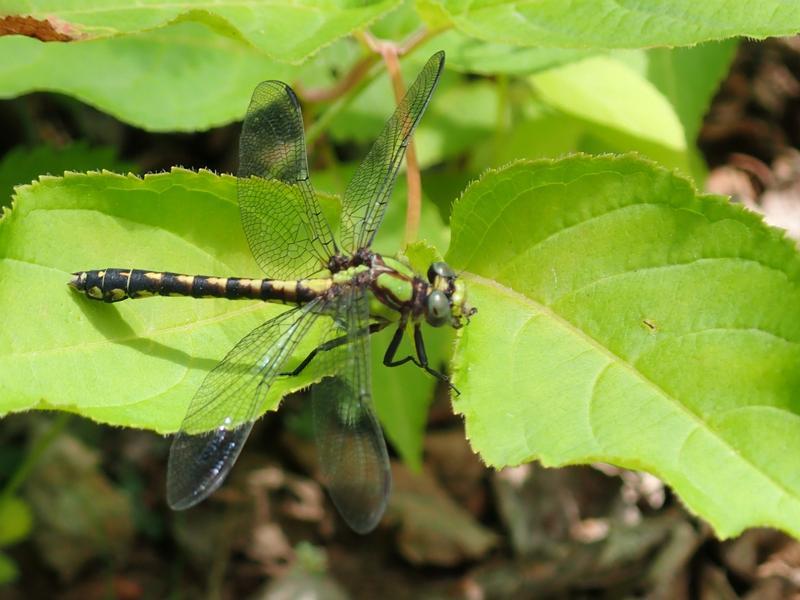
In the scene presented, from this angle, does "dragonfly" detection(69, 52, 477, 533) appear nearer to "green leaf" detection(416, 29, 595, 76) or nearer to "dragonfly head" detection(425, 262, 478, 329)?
"dragonfly head" detection(425, 262, 478, 329)

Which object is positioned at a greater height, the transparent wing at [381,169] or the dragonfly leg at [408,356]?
the transparent wing at [381,169]

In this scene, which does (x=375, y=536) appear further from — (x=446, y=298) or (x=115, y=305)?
(x=115, y=305)

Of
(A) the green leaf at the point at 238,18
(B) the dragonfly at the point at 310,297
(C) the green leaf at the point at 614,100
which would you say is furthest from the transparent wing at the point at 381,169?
(C) the green leaf at the point at 614,100

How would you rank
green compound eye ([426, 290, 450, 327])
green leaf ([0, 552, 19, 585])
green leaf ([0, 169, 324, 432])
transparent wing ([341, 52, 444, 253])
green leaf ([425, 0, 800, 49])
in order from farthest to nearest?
1. green leaf ([0, 552, 19, 585])
2. transparent wing ([341, 52, 444, 253])
3. green compound eye ([426, 290, 450, 327])
4. green leaf ([425, 0, 800, 49])
5. green leaf ([0, 169, 324, 432])

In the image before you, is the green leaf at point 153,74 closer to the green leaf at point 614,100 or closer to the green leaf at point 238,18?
the green leaf at point 238,18

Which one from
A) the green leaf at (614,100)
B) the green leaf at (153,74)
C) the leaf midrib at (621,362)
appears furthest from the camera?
the green leaf at (614,100)

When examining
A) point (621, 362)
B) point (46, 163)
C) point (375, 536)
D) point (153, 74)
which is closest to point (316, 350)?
point (621, 362)

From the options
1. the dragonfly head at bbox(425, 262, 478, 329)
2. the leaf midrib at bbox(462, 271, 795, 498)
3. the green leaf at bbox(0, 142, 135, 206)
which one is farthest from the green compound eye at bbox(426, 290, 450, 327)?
the green leaf at bbox(0, 142, 135, 206)
